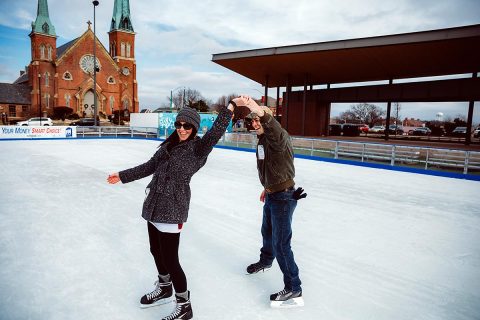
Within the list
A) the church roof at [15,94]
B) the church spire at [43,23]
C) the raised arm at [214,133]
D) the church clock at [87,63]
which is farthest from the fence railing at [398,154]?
the church spire at [43,23]

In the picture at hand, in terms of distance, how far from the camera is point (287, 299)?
106 inches

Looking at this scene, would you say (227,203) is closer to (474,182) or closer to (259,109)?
(259,109)

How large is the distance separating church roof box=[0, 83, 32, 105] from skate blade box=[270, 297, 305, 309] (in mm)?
55314

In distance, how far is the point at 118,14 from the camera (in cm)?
5647

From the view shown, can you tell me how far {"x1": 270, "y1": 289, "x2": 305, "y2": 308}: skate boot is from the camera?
8.74ft

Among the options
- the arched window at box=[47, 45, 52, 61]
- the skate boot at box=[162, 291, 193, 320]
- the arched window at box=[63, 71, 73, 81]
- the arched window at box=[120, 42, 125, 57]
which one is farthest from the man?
the arched window at box=[120, 42, 125, 57]

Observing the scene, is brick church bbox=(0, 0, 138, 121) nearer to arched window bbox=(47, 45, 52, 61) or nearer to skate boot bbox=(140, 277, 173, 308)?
arched window bbox=(47, 45, 52, 61)

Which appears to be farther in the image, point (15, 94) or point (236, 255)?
point (15, 94)

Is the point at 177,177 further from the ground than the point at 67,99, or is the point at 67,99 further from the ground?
the point at 67,99

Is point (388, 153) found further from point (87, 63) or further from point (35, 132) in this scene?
point (87, 63)

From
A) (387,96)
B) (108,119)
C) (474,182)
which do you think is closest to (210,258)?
(474,182)

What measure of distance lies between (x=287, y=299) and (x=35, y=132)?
23.1m

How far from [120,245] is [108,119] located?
5152 cm

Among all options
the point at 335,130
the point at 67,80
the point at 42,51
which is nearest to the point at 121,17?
the point at 42,51
